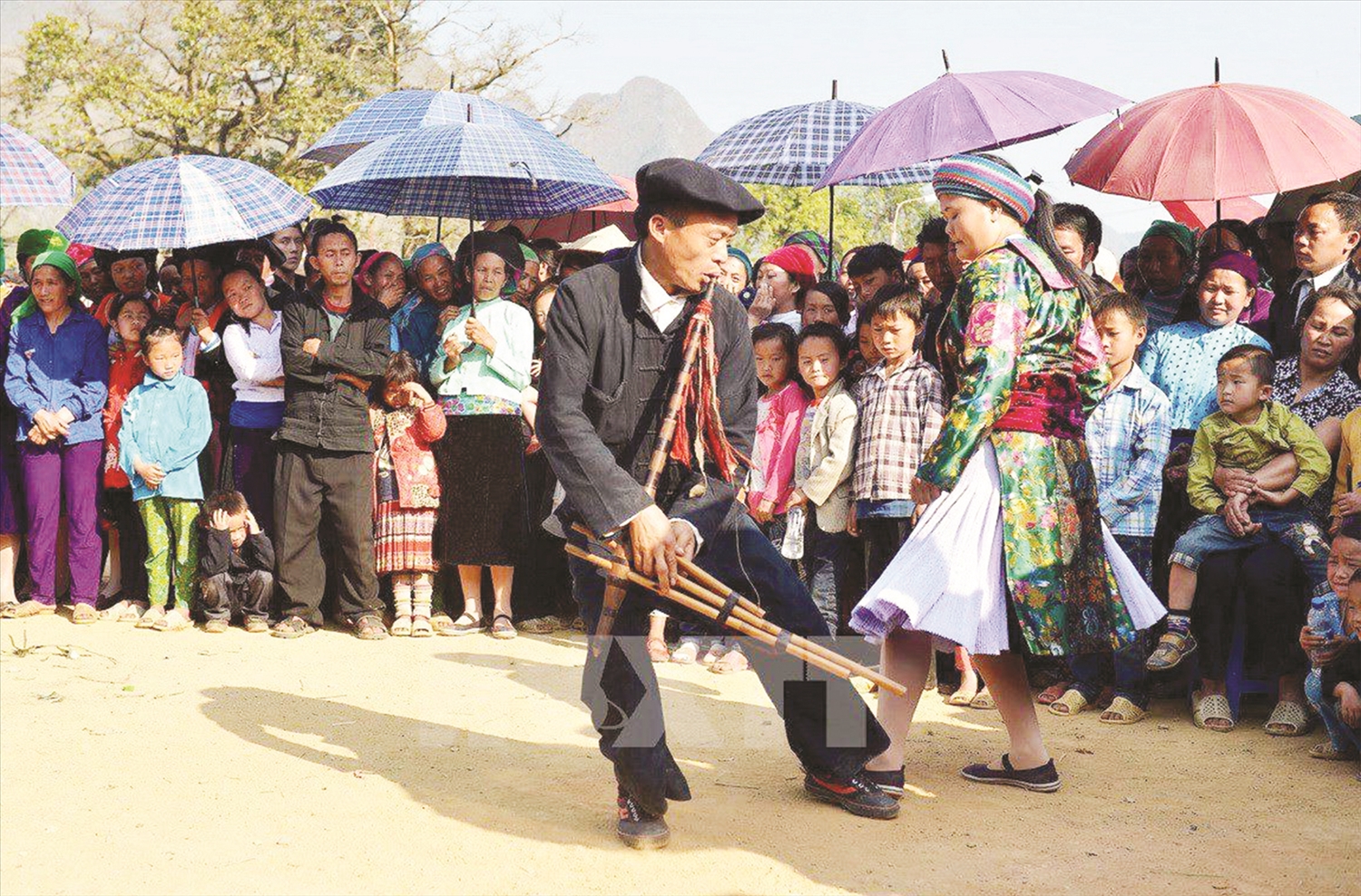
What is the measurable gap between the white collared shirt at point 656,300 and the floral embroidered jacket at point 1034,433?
98cm

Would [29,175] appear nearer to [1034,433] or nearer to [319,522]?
[319,522]

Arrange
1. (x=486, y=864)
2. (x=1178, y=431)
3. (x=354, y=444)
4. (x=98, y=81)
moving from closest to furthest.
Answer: (x=486, y=864), (x=1178, y=431), (x=354, y=444), (x=98, y=81)

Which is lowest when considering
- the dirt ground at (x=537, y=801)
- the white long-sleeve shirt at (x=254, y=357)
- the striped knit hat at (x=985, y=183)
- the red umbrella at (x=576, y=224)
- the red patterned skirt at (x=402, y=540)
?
the dirt ground at (x=537, y=801)

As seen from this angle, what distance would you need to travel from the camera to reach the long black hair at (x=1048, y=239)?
4668 millimetres

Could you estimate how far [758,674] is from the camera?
4539mm

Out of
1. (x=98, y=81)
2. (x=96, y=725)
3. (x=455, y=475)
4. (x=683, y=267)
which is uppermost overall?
(x=98, y=81)

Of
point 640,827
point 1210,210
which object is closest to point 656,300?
point 640,827

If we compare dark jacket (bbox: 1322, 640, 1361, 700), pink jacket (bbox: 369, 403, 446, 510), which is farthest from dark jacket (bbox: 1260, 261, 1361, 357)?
pink jacket (bbox: 369, 403, 446, 510)

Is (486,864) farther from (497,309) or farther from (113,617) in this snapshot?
(113,617)

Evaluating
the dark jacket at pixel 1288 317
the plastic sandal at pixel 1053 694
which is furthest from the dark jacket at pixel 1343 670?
the dark jacket at pixel 1288 317

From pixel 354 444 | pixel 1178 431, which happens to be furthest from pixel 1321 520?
pixel 354 444

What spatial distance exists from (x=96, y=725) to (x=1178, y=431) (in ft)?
16.5

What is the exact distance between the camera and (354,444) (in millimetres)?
7883

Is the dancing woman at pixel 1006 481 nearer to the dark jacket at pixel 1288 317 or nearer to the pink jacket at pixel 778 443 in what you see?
the dark jacket at pixel 1288 317
